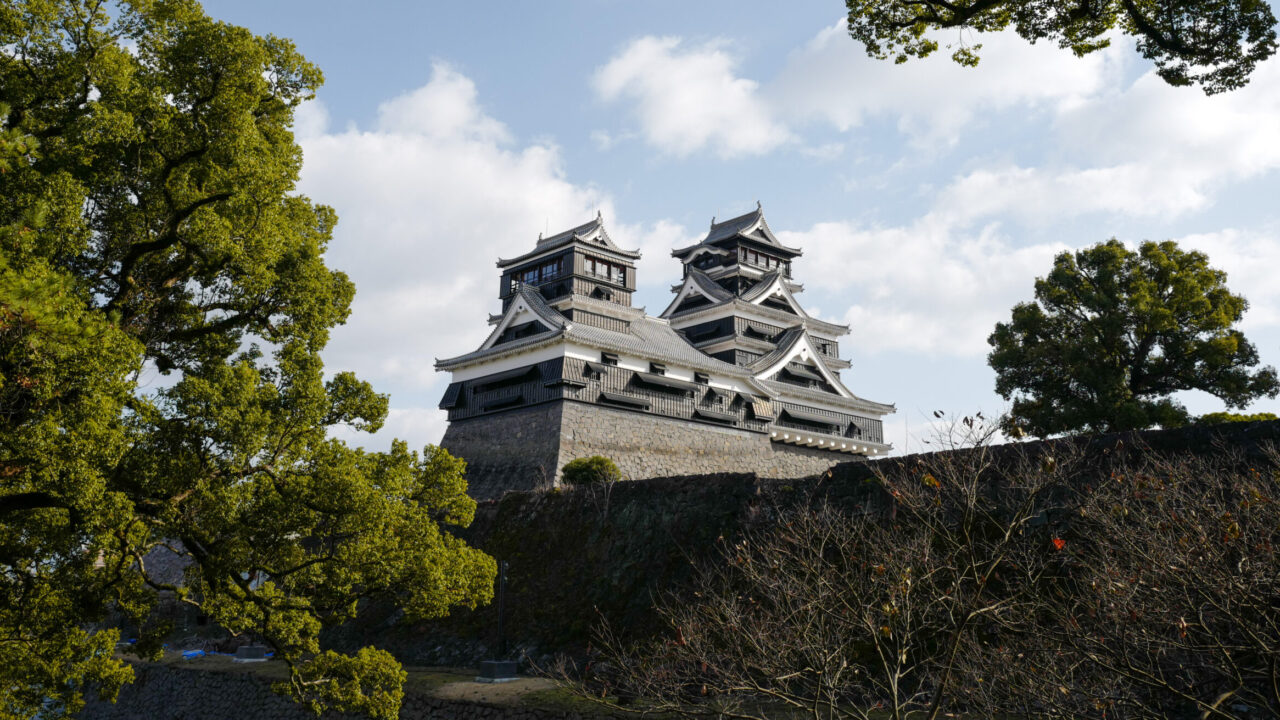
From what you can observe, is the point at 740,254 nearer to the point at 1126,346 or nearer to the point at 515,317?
the point at 515,317

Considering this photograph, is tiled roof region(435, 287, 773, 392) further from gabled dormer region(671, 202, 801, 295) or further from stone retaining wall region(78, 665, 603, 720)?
stone retaining wall region(78, 665, 603, 720)

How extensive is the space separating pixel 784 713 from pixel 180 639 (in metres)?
20.2

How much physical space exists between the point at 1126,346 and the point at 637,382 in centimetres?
1494

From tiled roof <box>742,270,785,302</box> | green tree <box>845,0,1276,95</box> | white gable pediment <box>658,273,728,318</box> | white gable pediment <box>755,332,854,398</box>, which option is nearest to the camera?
green tree <box>845,0,1276,95</box>

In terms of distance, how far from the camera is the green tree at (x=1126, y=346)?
23.0m

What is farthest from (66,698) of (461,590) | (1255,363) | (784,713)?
(1255,363)

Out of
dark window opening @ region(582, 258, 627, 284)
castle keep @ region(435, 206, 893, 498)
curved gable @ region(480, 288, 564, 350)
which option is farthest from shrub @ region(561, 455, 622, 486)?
dark window opening @ region(582, 258, 627, 284)

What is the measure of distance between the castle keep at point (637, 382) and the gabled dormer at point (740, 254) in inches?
57.6

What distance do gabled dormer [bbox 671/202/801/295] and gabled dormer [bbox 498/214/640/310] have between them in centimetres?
600

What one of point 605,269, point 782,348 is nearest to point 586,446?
point 605,269

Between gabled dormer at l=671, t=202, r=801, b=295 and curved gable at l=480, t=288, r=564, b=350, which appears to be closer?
curved gable at l=480, t=288, r=564, b=350

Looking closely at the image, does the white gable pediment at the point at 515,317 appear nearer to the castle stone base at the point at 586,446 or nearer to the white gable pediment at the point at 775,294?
the castle stone base at the point at 586,446

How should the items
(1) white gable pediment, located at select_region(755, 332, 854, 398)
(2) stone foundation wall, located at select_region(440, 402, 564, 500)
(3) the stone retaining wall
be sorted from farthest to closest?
(1) white gable pediment, located at select_region(755, 332, 854, 398), (2) stone foundation wall, located at select_region(440, 402, 564, 500), (3) the stone retaining wall

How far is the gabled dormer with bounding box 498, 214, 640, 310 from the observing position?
33438 millimetres
